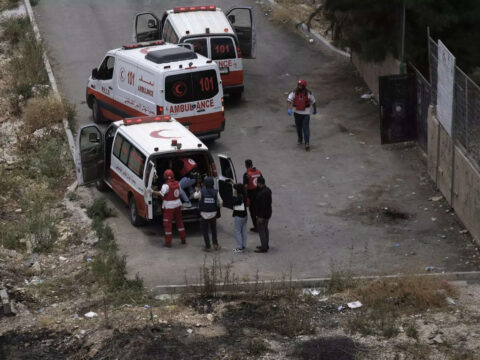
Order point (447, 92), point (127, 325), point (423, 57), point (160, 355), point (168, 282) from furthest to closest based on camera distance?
point (423, 57), point (447, 92), point (168, 282), point (127, 325), point (160, 355)

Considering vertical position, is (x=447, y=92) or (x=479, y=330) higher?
(x=447, y=92)

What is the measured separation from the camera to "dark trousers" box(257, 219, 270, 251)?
635 inches

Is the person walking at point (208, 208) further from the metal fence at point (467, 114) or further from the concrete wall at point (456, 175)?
the metal fence at point (467, 114)

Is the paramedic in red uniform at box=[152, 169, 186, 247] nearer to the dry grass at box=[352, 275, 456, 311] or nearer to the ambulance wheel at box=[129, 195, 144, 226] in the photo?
the ambulance wheel at box=[129, 195, 144, 226]

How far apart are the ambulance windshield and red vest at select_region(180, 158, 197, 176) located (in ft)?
12.6

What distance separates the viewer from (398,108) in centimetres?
2144

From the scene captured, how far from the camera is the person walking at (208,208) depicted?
16000 millimetres

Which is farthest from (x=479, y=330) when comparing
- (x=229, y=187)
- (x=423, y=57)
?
(x=423, y=57)

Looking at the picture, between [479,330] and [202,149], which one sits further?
[202,149]

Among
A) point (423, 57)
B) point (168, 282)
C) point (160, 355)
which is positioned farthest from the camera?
point (423, 57)

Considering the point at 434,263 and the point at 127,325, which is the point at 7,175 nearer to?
the point at 127,325

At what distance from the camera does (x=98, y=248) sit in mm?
16656

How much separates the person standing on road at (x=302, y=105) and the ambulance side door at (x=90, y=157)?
475cm

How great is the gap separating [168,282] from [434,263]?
4.62 m
